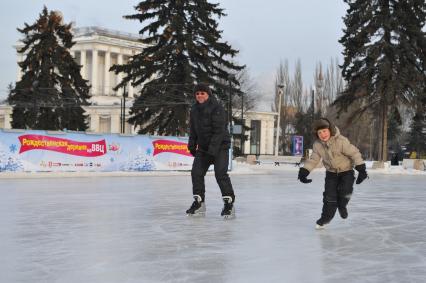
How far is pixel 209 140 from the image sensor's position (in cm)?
763

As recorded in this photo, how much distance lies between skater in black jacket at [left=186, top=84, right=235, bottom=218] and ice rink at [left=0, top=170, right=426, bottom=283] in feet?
1.58

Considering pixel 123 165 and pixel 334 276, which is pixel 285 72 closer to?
pixel 123 165

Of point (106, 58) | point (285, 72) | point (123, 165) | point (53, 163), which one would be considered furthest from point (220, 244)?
point (106, 58)

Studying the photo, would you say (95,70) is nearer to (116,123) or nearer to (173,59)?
(116,123)

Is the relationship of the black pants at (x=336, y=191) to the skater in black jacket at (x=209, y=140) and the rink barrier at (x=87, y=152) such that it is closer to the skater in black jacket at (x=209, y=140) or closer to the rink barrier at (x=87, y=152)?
the skater in black jacket at (x=209, y=140)

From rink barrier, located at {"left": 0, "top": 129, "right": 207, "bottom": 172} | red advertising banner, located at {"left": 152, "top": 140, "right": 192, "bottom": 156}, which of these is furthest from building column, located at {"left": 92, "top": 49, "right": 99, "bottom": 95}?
rink barrier, located at {"left": 0, "top": 129, "right": 207, "bottom": 172}

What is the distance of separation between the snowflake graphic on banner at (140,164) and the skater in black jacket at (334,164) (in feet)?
56.8

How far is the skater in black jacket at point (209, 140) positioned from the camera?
752cm

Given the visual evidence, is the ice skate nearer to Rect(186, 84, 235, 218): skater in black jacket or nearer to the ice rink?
the ice rink

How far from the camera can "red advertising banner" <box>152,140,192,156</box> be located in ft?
81.7

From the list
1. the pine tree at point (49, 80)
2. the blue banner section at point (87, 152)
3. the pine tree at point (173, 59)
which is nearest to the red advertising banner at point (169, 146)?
the blue banner section at point (87, 152)

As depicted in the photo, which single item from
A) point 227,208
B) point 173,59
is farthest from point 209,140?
point 173,59

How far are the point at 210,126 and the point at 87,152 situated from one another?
15580 mm

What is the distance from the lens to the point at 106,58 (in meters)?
90.5
